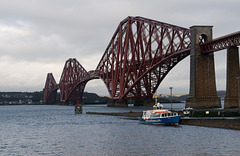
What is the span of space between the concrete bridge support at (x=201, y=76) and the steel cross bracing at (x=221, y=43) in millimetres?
1827

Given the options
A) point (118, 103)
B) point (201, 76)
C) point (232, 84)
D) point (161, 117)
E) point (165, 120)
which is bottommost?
point (165, 120)

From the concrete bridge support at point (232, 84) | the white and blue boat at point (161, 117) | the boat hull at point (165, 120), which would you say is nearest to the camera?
the boat hull at point (165, 120)

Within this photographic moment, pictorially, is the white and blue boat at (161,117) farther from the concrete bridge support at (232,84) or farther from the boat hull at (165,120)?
the concrete bridge support at (232,84)

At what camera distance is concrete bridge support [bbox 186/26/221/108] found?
276ft

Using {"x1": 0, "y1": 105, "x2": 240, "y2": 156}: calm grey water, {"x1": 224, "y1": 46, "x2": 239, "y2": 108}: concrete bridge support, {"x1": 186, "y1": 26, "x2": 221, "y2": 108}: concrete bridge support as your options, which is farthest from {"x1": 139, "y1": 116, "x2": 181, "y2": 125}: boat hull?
{"x1": 186, "y1": 26, "x2": 221, "y2": 108}: concrete bridge support

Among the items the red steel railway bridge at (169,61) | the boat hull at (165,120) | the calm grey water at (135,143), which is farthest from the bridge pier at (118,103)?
the calm grey water at (135,143)

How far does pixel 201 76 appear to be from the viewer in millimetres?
85250

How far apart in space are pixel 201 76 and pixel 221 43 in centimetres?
878

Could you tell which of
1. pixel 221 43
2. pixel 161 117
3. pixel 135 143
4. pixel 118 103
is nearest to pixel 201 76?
pixel 221 43

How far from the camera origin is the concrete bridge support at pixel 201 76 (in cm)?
8412

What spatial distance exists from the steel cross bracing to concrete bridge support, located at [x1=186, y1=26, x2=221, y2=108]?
5.99 ft

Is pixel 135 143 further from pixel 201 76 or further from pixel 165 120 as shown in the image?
pixel 201 76

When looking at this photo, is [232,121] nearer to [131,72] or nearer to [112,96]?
[131,72]

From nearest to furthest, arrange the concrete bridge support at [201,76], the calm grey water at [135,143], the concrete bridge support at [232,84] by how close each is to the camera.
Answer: the calm grey water at [135,143] < the concrete bridge support at [232,84] < the concrete bridge support at [201,76]
